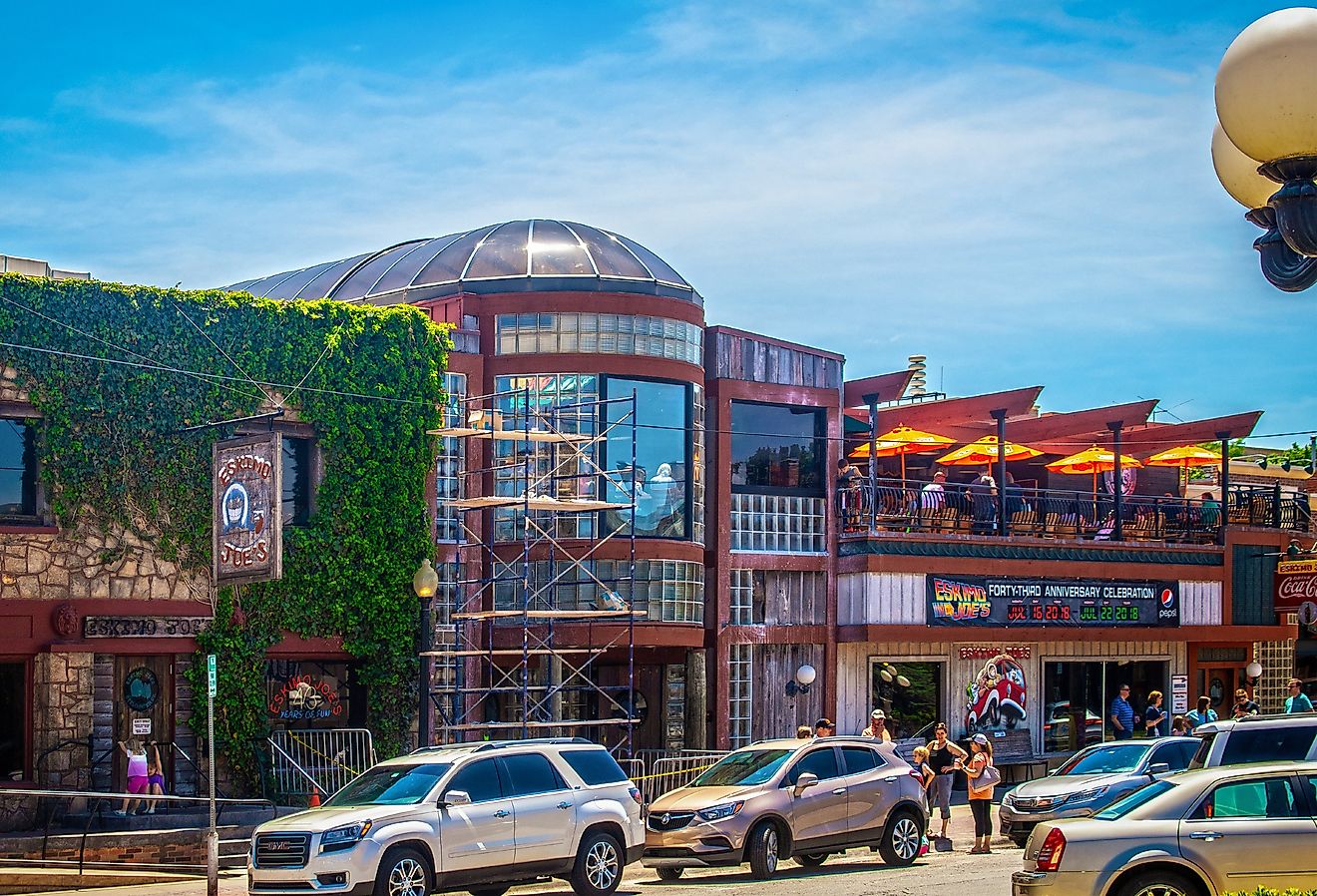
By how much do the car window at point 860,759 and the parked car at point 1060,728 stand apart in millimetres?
13184

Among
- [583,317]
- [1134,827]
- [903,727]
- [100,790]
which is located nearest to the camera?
[1134,827]

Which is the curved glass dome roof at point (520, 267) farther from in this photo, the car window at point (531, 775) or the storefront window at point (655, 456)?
the car window at point (531, 775)

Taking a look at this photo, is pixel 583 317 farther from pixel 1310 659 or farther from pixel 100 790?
pixel 1310 659

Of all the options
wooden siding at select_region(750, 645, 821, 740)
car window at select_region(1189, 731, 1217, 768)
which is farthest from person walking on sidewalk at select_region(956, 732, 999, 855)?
wooden siding at select_region(750, 645, 821, 740)

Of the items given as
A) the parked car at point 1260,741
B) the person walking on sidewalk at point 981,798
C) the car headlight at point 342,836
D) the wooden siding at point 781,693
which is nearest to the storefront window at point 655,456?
the wooden siding at point 781,693

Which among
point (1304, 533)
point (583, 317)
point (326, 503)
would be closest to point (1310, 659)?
point (1304, 533)

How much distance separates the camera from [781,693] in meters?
30.9

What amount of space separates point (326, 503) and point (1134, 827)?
1566 cm

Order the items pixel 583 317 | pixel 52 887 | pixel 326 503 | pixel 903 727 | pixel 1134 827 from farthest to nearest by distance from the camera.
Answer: pixel 903 727 < pixel 583 317 < pixel 326 503 < pixel 52 887 < pixel 1134 827

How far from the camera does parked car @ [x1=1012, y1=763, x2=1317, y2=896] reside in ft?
45.6

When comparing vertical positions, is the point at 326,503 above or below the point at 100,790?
above

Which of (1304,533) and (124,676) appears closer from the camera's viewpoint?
(124,676)

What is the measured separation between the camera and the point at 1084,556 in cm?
3456

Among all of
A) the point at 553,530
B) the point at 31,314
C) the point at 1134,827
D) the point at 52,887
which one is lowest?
the point at 52,887
